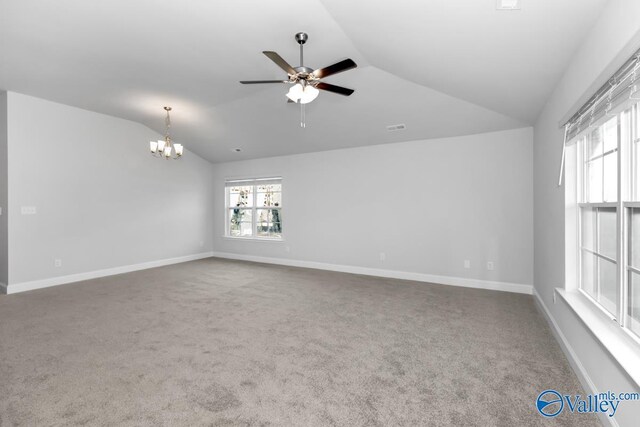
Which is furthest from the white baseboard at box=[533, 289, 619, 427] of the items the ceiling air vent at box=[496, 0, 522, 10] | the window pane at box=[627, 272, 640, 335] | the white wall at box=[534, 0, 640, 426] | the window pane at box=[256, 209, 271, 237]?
the window pane at box=[256, 209, 271, 237]

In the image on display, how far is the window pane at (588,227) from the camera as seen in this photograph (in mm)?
2376

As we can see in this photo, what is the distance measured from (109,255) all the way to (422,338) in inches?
221

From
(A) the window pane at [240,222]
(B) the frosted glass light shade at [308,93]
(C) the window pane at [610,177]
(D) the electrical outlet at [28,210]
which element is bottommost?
(A) the window pane at [240,222]

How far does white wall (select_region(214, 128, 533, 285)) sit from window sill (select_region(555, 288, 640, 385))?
7.09 ft

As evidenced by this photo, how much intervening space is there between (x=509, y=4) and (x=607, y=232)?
66.9 inches

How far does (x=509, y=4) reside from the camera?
1.83 metres

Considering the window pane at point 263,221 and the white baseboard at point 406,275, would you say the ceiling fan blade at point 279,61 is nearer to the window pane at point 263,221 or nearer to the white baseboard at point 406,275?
the white baseboard at point 406,275

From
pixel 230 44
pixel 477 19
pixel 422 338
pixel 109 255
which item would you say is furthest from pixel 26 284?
pixel 477 19

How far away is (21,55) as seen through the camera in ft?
11.0

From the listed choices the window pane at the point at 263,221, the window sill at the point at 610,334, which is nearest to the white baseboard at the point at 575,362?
the window sill at the point at 610,334

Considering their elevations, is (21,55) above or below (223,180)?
above

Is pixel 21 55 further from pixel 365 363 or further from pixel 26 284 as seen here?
pixel 365 363

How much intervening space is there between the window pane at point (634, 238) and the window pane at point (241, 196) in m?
6.57

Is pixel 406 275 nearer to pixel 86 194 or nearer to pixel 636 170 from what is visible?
pixel 636 170
